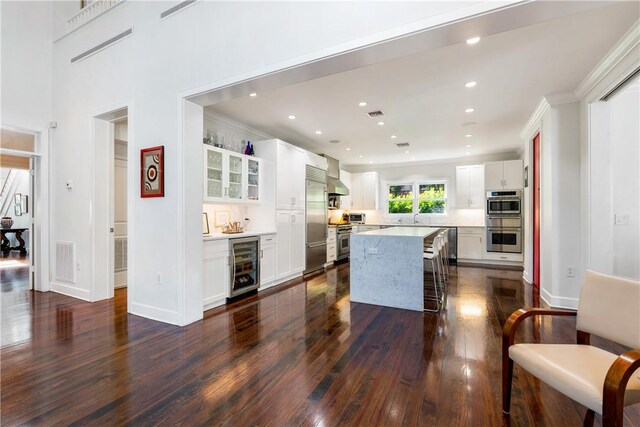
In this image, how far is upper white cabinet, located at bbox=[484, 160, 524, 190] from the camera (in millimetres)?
6230

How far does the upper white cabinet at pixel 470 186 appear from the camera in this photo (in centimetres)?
713

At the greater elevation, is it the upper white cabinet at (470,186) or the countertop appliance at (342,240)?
the upper white cabinet at (470,186)

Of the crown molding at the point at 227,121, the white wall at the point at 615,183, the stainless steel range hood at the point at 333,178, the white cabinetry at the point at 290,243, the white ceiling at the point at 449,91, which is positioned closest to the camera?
the white ceiling at the point at 449,91

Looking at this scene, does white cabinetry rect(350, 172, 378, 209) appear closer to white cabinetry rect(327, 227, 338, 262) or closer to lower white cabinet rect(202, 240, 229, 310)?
white cabinetry rect(327, 227, 338, 262)

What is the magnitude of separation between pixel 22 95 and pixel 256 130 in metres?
3.21

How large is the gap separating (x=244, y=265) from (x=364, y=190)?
5005 millimetres

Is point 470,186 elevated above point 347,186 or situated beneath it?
situated beneath

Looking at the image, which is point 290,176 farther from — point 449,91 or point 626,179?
point 626,179

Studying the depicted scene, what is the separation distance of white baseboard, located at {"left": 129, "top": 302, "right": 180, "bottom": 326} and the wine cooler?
83cm

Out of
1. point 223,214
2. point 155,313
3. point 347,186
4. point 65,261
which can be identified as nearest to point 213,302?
point 155,313

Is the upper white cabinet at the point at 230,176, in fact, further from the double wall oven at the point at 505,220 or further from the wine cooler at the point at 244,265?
the double wall oven at the point at 505,220

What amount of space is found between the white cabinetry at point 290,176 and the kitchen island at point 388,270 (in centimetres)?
159

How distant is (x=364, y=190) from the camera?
27.5 feet

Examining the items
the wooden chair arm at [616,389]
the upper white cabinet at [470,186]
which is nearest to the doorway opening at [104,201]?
the wooden chair arm at [616,389]
